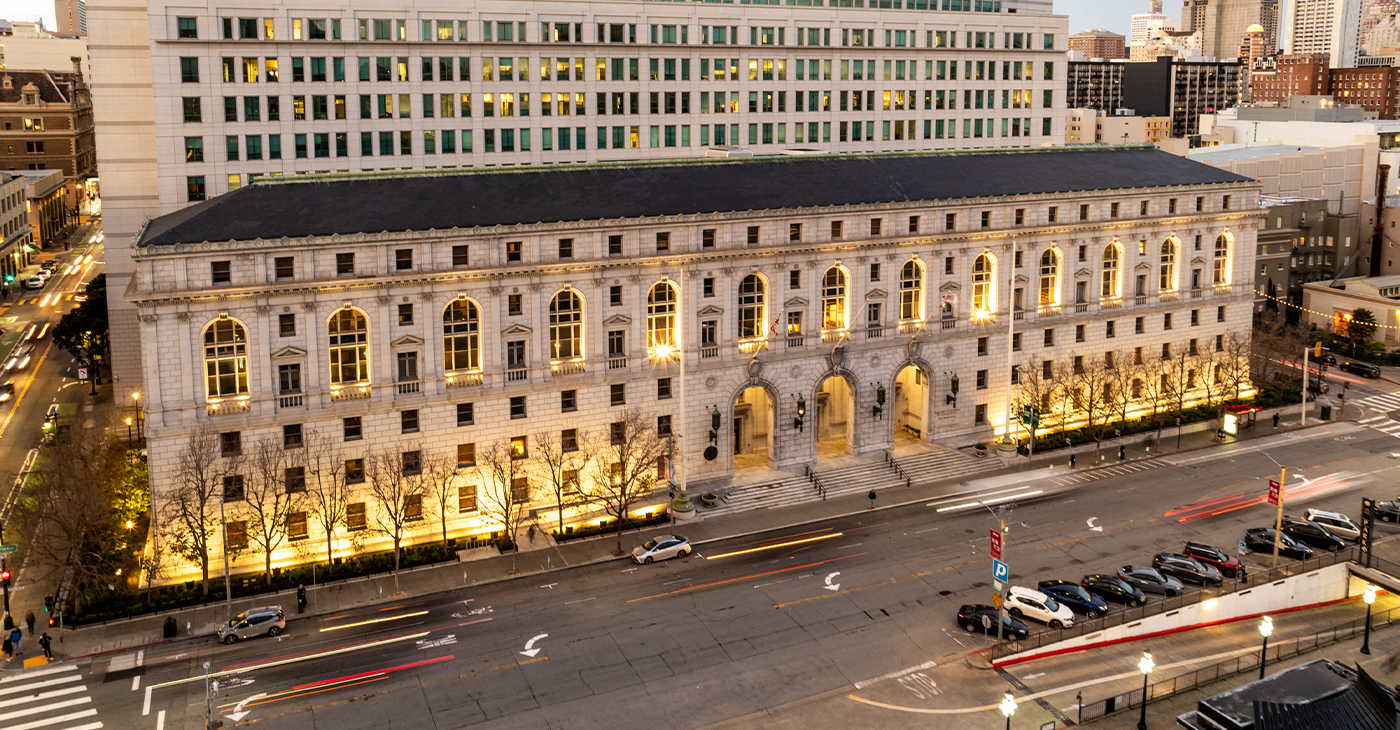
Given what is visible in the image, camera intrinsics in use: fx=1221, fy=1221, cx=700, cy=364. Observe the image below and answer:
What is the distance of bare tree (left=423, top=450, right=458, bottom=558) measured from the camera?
266ft

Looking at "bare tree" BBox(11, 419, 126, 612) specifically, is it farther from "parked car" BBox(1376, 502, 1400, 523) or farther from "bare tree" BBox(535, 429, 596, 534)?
"parked car" BBox(1376, 502, 1400, 523)

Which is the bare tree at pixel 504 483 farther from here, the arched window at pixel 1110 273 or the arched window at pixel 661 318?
the arched window at pixel 1110 273

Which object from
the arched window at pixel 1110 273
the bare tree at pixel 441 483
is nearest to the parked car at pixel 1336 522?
the arched window at pixel 1110 273

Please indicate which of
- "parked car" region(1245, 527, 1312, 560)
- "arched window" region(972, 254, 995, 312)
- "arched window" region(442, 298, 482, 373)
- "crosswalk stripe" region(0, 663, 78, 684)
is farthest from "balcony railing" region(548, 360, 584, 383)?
"parked car" region(1245, 527, 1312, 560)

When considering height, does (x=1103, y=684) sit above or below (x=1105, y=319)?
below

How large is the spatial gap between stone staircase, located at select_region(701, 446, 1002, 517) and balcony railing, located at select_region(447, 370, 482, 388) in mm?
18815

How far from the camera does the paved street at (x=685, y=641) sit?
60.7 meters

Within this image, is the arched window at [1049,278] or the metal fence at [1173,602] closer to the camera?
the metal fence at [1173,602]

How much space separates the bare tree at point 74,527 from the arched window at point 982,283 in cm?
6579

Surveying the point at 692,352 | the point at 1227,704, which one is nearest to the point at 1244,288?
the point at 692,352

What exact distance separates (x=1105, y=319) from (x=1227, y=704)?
187 feet

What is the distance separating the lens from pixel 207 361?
76188 millimetres

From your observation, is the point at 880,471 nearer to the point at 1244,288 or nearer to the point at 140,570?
the point at 1244,288

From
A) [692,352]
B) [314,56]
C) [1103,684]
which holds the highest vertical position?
[314,56]
